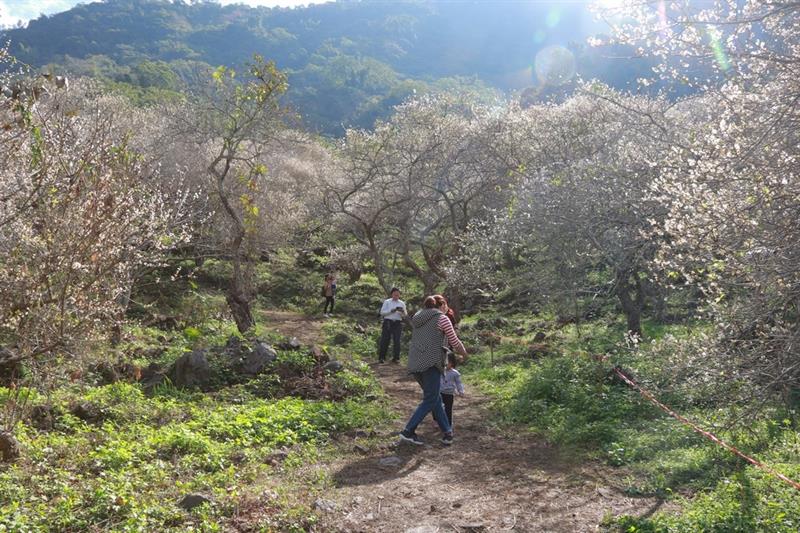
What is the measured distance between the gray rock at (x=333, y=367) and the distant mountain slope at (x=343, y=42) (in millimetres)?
66090

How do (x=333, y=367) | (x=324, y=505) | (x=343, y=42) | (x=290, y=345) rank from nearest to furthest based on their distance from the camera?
(x=324, y=505) → (x=333, y=367) → (x=290, y=345) → (x=343, y=42)

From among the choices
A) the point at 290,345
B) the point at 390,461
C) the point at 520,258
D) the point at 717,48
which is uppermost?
the point at 717,48

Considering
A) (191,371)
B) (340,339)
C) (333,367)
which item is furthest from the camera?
(340,339)

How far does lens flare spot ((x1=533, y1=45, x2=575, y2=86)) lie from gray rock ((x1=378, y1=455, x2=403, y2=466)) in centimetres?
2497

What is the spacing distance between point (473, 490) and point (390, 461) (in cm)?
116

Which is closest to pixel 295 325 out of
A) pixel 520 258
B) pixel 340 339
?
pixel 340 339

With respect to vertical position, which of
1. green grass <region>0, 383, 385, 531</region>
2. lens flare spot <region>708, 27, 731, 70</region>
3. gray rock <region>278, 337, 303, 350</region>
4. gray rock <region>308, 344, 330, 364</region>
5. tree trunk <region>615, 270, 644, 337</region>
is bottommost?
green grass <region>0, 383, 385, 531</region>

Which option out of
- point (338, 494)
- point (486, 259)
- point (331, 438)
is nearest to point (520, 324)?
point (486, 259)

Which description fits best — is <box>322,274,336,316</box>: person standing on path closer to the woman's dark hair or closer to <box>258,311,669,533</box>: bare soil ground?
<box>258,311,669,533</box>: bare soil ground

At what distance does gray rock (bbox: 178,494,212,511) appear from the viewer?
200 inches

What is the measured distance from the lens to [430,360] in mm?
7582

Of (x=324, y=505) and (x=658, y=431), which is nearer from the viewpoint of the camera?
(x=324, y=505)

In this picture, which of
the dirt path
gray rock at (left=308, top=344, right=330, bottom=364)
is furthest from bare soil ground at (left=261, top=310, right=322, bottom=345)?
the dirt path

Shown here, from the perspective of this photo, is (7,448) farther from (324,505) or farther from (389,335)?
(389,335)
